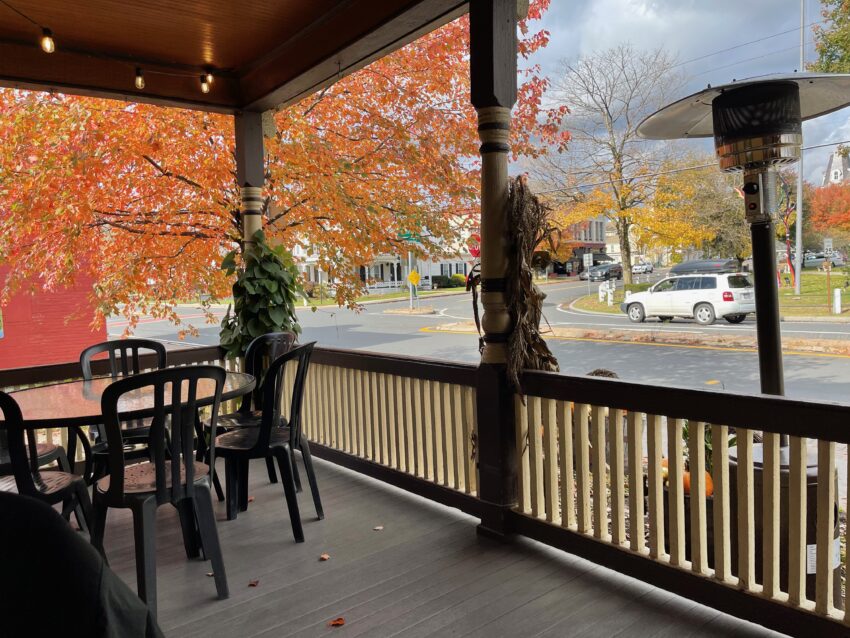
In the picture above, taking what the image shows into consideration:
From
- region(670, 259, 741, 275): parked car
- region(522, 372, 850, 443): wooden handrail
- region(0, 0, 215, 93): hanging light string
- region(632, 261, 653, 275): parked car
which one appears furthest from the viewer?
region(632, 261, 653, 275): parked car

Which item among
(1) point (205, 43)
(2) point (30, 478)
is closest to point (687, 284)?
(1) point (205, 43)

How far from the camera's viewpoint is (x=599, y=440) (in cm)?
263

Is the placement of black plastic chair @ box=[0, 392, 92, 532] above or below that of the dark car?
below

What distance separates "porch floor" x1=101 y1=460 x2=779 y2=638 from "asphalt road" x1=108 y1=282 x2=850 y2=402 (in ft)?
2.96

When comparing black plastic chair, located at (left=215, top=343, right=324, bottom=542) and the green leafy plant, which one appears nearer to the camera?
black plastic chair, located at (left=215, top=343, right=324, bottom=542)

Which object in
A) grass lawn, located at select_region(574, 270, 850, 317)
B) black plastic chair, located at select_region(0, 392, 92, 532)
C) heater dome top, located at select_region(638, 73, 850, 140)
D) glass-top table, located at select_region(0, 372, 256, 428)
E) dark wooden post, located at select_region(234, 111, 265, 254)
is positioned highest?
dark wooden post, located at select_region(234, 111, 265, 254)

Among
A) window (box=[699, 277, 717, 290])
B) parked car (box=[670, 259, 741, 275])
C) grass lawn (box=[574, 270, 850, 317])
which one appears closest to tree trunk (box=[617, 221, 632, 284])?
window (box=[699, 277, 717, 290])

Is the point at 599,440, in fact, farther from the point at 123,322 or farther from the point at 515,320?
the point at 123,322

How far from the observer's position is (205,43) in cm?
385

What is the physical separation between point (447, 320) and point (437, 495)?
10253 mm

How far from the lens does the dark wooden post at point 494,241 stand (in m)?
2.78

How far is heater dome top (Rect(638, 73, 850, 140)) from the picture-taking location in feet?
7.56

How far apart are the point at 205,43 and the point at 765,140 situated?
3.19 m

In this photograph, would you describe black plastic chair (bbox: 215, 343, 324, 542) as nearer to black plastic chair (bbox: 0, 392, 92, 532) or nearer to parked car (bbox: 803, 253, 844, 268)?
black plastic chair (bbox: 0, 392, 92, 532)
